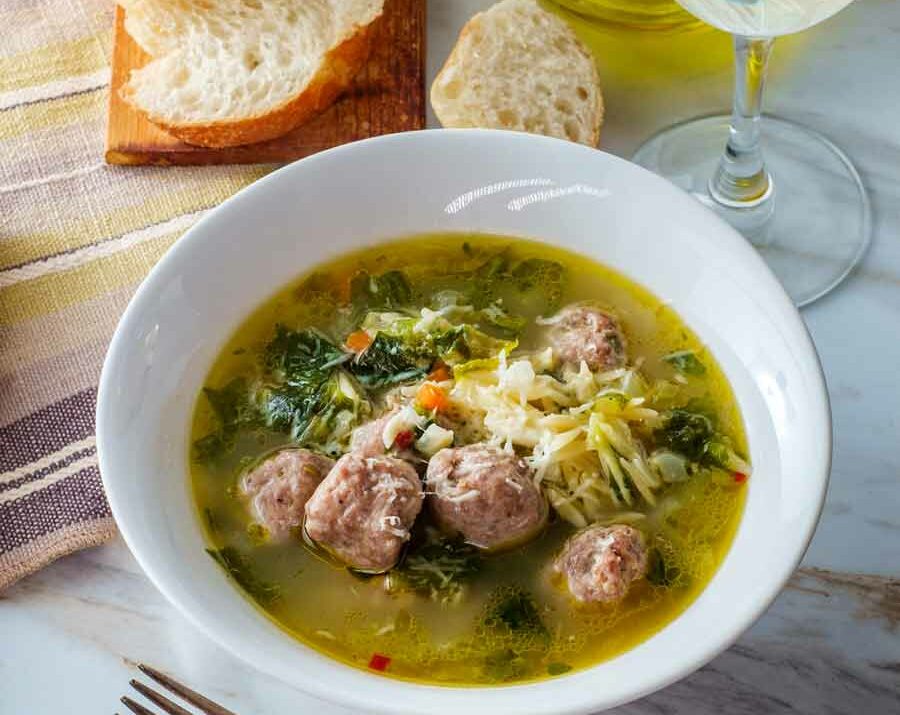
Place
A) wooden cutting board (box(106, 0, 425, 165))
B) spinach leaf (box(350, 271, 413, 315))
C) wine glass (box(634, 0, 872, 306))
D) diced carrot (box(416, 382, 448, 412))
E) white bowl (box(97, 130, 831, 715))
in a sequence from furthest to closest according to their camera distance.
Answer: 1. wooden cutting board (box(106, 0, 425, 165))
2. wine glass (box(634, 0, 872, 306))
3. spinach leaf (box(350, 271, 413, 315))
4. diced carrot (box(416, 382, 448, 412))
5. white bowl (box(97, 130, 831, 715))

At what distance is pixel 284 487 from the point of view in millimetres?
2469

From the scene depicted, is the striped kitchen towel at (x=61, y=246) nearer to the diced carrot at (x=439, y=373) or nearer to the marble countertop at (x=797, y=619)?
the marble countertop at (x=797, y=619)

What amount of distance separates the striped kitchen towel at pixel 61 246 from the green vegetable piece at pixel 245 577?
0.49 meters

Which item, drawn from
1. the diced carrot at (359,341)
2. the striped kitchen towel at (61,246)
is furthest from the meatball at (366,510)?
the striped kitchen towel at (61,246)

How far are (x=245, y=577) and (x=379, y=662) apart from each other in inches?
12.1

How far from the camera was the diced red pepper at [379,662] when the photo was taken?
233 cm

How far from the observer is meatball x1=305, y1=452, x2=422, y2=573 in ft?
7.70

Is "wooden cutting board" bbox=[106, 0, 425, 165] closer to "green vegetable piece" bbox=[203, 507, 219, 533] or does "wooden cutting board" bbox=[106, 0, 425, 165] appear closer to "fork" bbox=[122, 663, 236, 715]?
"green vegetable piece" bbox=[203, 507, 219, 533]

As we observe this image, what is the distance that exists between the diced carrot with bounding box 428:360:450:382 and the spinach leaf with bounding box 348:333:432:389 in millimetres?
17

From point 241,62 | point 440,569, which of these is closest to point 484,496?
point 440,569

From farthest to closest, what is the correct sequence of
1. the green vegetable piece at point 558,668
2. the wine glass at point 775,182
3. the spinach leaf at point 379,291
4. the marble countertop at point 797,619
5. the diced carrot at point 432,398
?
Answer: the wine glass at point 775,182 → the spinach leaf at point 379,291 → the marble countertop at point 797,619 → the diced carrot at point 432,398 → the green vegetable piece at point 558,668

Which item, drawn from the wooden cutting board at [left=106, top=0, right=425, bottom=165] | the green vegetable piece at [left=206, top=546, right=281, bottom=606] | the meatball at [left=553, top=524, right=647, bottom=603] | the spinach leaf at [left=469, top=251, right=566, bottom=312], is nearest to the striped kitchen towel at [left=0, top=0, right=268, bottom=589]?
the wooden cutting board at [left=106, top=0, right=425, bottom=165]

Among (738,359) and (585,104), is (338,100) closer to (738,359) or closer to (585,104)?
(585,104)

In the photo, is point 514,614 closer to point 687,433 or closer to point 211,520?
point 687,433
